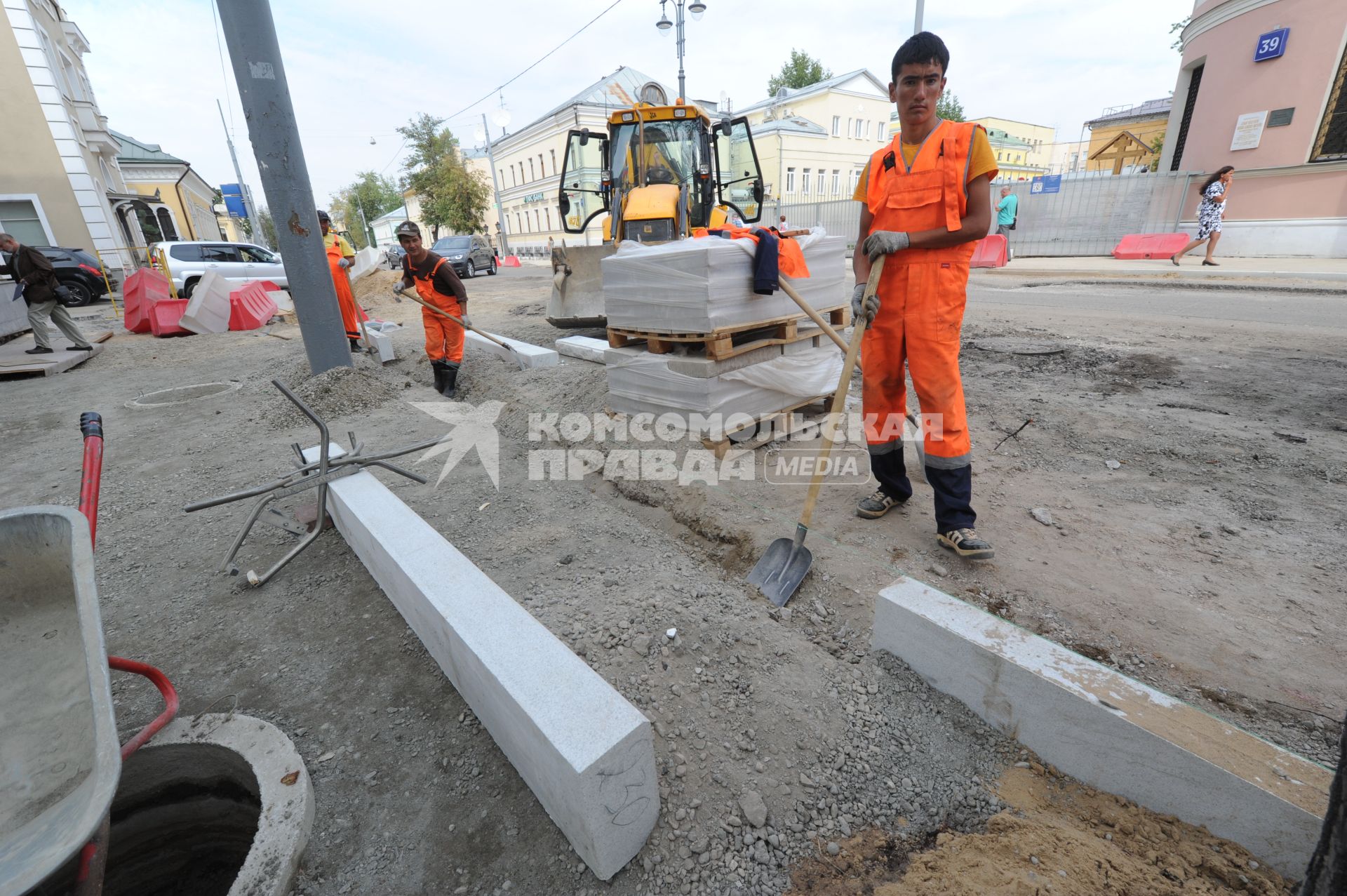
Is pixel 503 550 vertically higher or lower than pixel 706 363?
lower

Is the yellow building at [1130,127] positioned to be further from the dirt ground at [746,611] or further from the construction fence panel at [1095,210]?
the dirt ground at [746,611]

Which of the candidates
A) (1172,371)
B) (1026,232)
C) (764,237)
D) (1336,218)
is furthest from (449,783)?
(1026,232)

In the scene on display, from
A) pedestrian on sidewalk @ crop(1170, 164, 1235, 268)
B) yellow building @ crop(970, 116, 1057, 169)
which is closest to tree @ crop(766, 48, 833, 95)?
yellow building @ crop(970, 116, 1057, 169)

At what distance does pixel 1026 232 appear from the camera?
1723 centimetres

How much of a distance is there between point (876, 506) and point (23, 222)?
2367 centimetres

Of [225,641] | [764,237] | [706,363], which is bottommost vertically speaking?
[225,641]

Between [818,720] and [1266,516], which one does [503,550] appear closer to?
[818,720]

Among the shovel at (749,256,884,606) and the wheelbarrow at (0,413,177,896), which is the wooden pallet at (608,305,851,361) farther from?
the wheelbarrow at (0,413,177,896)

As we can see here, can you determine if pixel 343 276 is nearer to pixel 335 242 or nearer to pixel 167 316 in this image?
pixel 335 242

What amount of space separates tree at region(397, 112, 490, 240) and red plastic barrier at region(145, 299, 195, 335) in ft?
89.6

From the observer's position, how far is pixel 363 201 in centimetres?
6975

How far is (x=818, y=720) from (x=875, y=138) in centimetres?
4792

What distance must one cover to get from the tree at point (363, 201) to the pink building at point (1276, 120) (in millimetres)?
71709

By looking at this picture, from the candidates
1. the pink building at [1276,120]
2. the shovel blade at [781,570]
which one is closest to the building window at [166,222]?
the shovel blade at [781,570]
